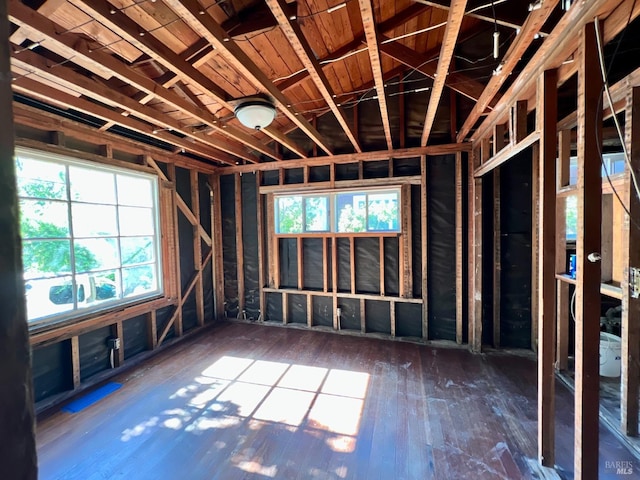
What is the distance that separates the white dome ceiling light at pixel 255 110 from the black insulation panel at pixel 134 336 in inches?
117

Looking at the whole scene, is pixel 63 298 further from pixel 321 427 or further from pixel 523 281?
pixel 523 281

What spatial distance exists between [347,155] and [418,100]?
46.5 inches

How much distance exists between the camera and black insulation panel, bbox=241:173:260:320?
480cm

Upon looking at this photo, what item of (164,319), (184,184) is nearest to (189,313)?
(164,319)

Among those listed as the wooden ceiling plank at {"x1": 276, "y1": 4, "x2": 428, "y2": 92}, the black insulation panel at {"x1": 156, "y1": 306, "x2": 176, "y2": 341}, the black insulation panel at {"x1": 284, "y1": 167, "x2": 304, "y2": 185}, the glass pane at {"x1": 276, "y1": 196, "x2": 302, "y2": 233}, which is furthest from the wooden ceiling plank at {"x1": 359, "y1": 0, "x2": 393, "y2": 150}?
the black insulation panel at {"x1": 156, "y1": 306, "x2": 176, "y2": 341}

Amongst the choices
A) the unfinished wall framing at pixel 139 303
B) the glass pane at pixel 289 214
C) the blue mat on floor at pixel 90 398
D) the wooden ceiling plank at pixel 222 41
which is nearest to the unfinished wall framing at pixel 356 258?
the glass pane at pixel 289 214

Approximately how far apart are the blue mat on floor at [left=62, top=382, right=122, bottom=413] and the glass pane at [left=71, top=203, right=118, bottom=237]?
1636 mm

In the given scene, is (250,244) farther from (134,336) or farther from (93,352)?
(93,352)

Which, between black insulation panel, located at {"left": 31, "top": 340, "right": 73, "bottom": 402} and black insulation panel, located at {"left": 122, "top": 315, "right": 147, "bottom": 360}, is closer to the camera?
black insulation panel, located at {"left": 31, "top": 340, "right": 73, "bottom": 402}

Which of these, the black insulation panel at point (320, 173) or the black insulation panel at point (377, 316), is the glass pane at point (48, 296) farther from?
the black insulation panel at point (377, 316)

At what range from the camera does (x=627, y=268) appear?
6.57 ft

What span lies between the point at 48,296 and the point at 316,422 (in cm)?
285

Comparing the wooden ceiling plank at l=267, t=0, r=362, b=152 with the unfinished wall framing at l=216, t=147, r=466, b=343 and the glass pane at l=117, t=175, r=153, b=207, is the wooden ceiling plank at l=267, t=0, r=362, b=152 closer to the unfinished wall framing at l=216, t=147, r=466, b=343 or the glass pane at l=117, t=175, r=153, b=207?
the unfinished wall framing at l=216, t=147, r=466, b=343

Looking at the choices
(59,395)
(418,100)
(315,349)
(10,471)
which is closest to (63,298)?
(59,395)
